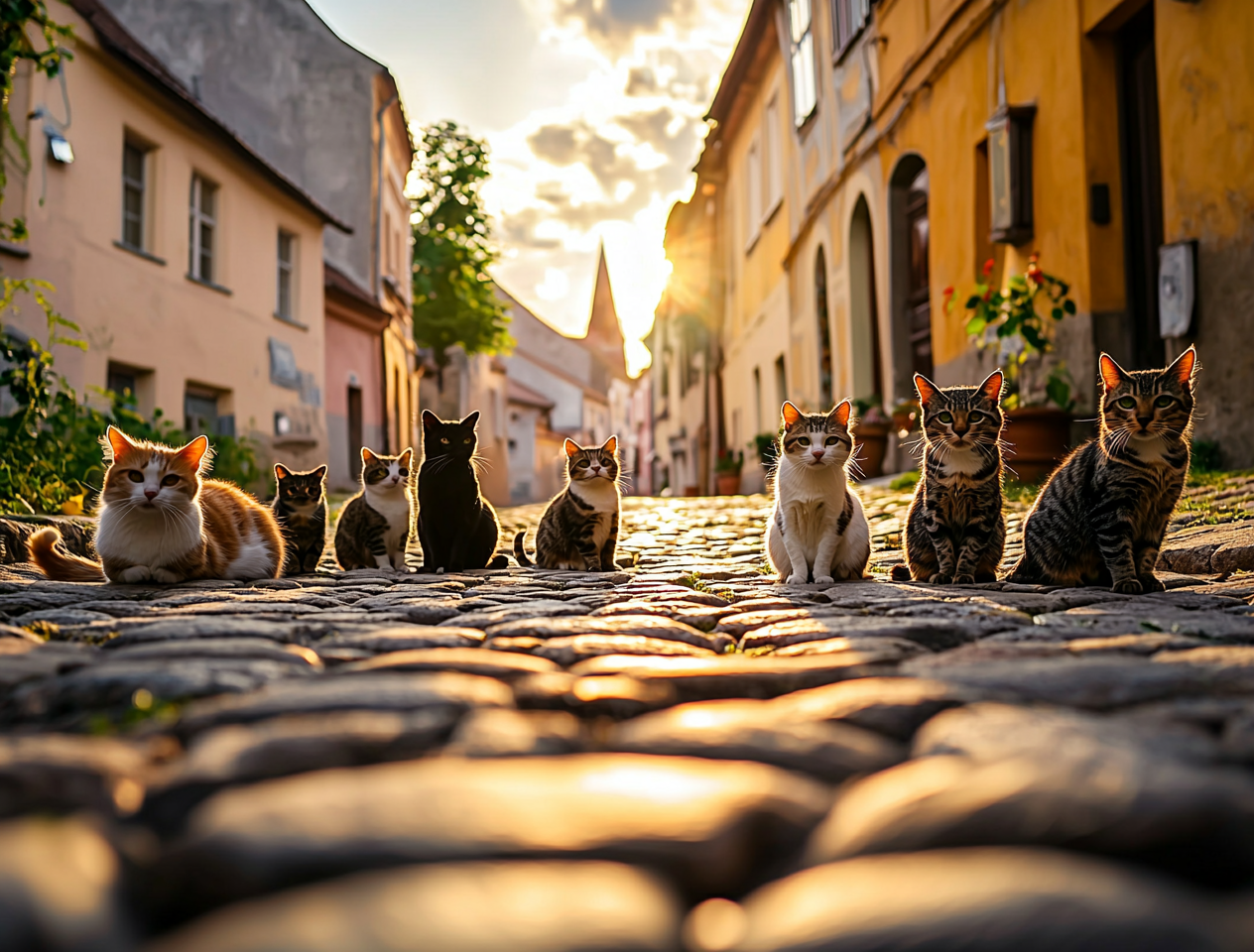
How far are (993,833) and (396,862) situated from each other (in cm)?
63

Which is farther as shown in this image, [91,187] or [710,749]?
[91,187]

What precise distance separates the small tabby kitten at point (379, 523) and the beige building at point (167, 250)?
543 centimetres

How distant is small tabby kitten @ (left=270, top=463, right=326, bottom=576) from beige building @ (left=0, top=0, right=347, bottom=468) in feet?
16.8

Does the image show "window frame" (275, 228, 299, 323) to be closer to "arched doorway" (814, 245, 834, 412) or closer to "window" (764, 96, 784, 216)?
"arched doorway" (814, 245, 834, 412)

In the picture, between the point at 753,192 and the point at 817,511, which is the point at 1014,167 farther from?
the point at 753,192

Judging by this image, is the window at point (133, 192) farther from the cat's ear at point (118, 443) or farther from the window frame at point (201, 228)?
the cat's ear at point (118, 443)

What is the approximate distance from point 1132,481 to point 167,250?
469 inches

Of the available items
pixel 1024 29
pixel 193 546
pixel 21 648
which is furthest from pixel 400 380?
pixel 21 648

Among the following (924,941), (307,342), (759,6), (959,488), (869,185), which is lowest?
(924,941)

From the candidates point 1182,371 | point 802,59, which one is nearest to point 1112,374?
point 1182,371

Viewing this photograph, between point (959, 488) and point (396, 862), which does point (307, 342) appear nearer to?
point (959, 488)

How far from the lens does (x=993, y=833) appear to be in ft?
3.25

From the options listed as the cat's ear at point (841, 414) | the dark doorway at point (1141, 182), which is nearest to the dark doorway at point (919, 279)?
the dark doorway at point (1141, 182)

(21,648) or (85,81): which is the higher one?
(85,81)
